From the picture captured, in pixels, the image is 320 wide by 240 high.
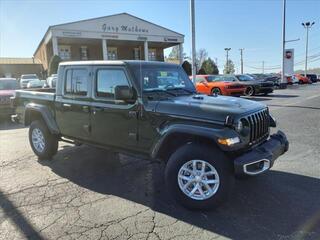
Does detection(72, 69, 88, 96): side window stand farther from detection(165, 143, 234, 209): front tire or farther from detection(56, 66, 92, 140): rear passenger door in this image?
detection(165, 143, 234, 209): front tire

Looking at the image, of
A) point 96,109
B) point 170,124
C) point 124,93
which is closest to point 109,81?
point 96,109

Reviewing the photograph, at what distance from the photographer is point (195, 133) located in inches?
148

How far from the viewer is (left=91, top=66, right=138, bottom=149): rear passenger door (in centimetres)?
452

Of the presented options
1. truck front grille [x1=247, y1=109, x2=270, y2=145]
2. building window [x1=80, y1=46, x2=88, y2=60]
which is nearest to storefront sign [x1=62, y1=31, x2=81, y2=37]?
building window [x1=80, y1=46, x2=88, y2=60]

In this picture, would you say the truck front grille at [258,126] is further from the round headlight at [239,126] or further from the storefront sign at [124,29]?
the storefront sign at [124,29]

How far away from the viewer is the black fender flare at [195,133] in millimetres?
3605

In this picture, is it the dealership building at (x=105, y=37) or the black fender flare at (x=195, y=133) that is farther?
the dealership building at (x=105, y=37)

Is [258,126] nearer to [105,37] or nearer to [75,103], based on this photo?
[75,103]

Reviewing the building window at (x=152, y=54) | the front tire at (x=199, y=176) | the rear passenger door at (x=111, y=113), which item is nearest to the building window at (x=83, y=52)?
the building window at (x=152, y=54)

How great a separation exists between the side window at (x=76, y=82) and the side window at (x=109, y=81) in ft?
1.16

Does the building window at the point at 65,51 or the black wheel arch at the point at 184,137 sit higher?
the building window at the point at 65,51

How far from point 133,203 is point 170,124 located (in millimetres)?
1209

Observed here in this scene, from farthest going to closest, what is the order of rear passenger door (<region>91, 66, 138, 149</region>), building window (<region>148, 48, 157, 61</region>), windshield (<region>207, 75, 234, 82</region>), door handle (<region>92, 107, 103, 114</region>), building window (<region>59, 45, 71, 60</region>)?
building window (<region>148, 48, 157, 61</region>)
building window (<region>59, 45, 71, 60</region>)
windshield (<region>207, 75, 234, 82</region>)
door handle (<region>92, 107, 103, 114</region>)
rear passenger door (<region>91, 66, 138, 149</region>)

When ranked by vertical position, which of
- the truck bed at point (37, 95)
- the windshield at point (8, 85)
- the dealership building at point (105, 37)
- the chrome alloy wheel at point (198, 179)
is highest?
the dealership building at point (105, 37)
